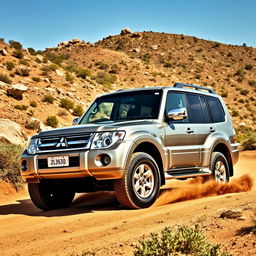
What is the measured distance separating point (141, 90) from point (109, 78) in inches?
1425

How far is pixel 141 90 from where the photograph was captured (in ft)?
25.1

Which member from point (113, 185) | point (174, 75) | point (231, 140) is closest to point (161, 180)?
point (113, 185)

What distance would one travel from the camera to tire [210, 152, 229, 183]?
8219mm

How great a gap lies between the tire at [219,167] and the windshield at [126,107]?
179cm

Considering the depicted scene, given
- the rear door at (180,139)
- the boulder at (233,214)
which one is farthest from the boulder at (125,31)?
the boulder at (233,214)

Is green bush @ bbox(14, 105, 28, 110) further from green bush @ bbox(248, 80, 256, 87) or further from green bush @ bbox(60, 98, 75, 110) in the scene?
green bush @ bbox(248, 80, 256, 87)

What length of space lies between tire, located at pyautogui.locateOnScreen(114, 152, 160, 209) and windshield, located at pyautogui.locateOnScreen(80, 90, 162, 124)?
0.99m

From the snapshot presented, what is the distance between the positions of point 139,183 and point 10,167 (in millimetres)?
5893

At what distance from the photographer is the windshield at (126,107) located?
7.28 metres

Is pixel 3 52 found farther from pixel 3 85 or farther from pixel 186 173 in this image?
pixel 186 173

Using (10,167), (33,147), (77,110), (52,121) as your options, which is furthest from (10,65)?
(33,147)

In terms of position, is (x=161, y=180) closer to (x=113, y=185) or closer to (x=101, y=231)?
(x=113, y=185)

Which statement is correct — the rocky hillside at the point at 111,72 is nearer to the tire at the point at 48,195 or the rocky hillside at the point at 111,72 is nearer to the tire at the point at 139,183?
the tire at the point at 48,195

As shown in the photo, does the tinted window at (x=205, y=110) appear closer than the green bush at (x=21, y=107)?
Yes
